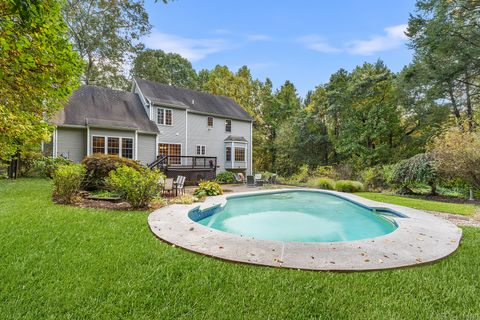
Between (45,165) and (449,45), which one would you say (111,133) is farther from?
(449,45)

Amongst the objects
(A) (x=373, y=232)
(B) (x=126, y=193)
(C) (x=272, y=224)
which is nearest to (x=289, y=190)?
(C) (x=272, y=224)

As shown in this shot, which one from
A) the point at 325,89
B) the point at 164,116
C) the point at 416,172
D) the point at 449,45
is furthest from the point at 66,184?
the point at 325,89

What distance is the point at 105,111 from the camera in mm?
16859

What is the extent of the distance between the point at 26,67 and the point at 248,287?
4141 mm

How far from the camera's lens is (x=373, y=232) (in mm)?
7043

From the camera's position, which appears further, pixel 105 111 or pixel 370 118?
pixel 370 118

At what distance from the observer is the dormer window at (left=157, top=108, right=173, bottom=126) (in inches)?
728

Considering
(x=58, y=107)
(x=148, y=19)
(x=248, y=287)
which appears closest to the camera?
(x=248, y=287)

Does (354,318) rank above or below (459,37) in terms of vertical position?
below

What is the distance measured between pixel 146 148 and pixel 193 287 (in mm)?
15767

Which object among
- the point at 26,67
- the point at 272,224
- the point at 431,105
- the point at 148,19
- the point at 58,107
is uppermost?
the point at 148,19

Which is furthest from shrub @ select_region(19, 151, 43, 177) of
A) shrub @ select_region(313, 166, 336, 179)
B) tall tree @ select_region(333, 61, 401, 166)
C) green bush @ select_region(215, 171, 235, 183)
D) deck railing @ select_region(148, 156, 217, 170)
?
tall tree @ select_region(333, 61, 401, 166)

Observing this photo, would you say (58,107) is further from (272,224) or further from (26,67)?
(272,224)

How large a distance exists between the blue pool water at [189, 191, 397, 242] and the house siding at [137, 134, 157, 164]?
340 inches
